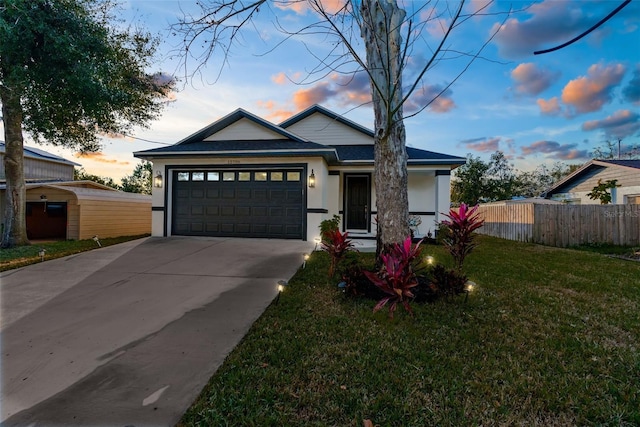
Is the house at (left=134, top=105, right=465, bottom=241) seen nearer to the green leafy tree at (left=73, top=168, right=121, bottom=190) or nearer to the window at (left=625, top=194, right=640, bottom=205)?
the window at (left=625, top=194, right=640, bottom=205)

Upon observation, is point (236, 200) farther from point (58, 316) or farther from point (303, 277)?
point (58, 316)

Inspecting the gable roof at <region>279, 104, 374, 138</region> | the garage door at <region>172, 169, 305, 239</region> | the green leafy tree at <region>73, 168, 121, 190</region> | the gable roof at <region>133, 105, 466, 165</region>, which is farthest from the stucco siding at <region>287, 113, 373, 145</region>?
the green leafy tree at <region>73, 168, 121, 190</region>

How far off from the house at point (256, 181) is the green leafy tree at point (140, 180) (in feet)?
93.7

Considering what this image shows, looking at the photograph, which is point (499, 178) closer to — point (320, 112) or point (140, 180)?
point (320, 112)

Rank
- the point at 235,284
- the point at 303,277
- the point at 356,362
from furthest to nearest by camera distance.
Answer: the point at 303,277 → the point at 235,284 → the point at 356,362

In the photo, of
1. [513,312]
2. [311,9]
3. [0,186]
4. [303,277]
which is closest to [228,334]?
[303,277]

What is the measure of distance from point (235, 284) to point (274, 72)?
398 cm

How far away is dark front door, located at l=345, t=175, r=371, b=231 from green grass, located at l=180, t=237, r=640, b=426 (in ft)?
23.8

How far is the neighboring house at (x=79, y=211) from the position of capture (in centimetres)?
1140

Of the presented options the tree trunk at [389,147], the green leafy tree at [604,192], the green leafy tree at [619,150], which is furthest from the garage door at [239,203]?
the green leafy tree at [619,150]

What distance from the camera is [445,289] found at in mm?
4031

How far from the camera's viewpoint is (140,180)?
3516 cm

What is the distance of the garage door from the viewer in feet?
30.2

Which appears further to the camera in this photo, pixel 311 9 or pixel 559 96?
pixel 559 96
